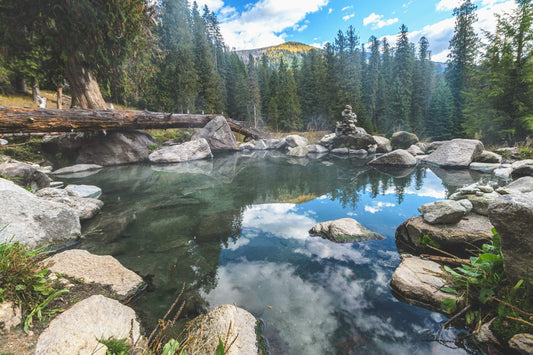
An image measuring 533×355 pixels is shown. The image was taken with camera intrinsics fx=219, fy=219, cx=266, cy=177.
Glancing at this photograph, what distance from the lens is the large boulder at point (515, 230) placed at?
173 centimetres

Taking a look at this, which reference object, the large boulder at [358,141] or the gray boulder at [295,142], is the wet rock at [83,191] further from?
the large boulder at [358,141]

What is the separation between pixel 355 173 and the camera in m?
10.5

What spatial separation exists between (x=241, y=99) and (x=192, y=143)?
29.5m

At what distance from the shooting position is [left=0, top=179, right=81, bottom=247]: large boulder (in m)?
3.13

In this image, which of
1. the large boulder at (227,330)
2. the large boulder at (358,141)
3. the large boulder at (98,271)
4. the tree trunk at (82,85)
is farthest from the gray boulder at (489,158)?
the tree trunk at (82,85)

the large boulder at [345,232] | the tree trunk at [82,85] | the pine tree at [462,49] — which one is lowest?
the large boulder at [345,232]

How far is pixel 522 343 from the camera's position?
5.47 feet

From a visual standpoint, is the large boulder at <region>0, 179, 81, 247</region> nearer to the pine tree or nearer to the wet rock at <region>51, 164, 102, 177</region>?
the wet rock at <region>51, 164, 102, 177</region>

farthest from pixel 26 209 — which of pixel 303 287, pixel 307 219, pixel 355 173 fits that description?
pixel 355 173

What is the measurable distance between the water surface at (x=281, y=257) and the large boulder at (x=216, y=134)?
1000cm

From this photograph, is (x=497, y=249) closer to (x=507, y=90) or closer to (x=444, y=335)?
(x=444, y=335)

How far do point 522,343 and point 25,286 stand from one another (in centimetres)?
398

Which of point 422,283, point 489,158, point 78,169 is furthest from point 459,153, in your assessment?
point 78,169

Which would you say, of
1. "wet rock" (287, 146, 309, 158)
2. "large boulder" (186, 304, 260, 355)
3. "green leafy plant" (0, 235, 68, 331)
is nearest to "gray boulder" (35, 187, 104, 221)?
"green leafy plant" (0, 235, 68, 331)
